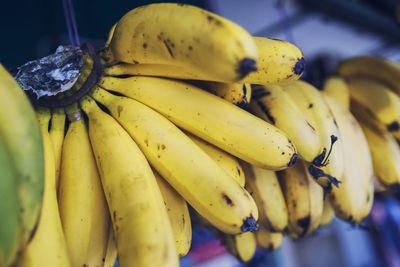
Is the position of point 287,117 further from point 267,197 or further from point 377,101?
point 377,101

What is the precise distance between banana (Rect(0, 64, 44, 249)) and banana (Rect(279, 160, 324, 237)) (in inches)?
23.5

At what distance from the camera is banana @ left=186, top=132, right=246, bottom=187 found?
602 mm

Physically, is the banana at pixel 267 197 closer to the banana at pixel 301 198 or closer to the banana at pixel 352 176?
the banana at pixel 301 198

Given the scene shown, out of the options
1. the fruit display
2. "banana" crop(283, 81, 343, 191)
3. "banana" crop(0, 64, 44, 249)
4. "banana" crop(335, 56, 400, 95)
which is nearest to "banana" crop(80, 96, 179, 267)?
the fruit display

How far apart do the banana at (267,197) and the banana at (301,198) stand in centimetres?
3

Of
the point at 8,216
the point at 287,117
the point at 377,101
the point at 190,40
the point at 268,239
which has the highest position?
the point at 190,40

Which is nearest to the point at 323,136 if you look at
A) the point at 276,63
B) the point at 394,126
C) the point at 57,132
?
the point at 276,63

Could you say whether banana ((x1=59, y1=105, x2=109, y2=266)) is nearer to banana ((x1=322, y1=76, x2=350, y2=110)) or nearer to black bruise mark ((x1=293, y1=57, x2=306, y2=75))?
black bruise mark ((x1=293, y1=57, x2=306, y2=75))

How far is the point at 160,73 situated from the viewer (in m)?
0.59

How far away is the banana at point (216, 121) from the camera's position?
0.55m

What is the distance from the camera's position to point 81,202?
508mm

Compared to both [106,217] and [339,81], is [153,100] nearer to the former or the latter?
[106,217]

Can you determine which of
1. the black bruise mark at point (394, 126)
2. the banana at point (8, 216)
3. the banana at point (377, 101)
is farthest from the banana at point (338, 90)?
the banana at point (8, 216)

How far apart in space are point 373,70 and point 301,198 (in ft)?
1.94
